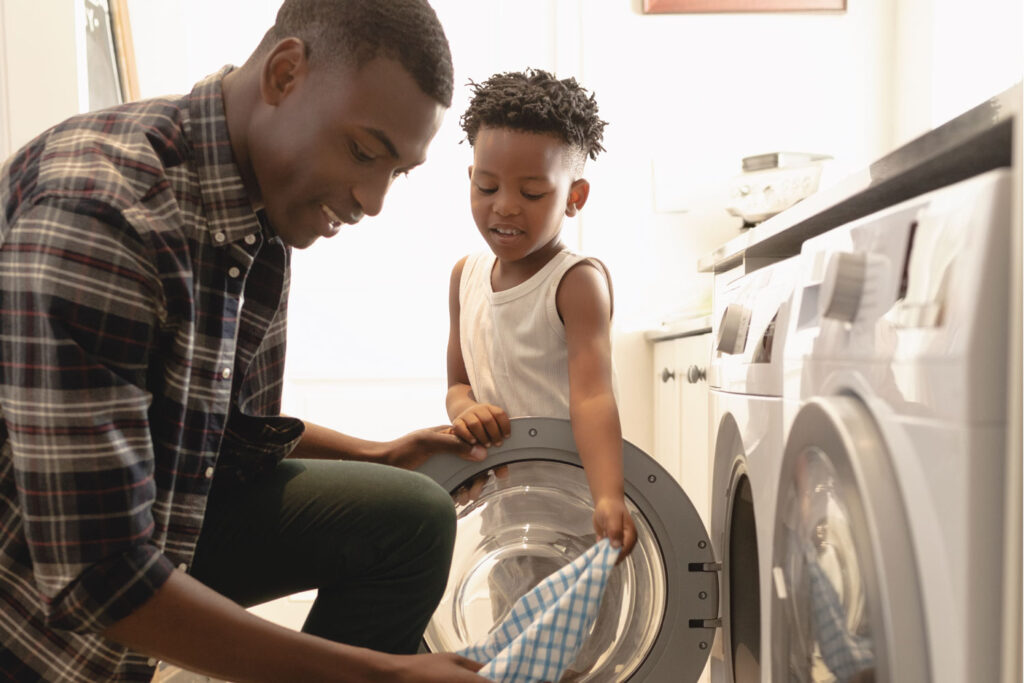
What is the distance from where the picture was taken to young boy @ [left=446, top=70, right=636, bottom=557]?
4.85 feet

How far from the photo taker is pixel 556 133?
60.1 inches

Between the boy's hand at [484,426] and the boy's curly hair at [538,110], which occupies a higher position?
the boy's curly hair at [538,110]

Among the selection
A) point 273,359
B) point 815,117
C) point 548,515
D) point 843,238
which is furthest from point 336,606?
point 815,117

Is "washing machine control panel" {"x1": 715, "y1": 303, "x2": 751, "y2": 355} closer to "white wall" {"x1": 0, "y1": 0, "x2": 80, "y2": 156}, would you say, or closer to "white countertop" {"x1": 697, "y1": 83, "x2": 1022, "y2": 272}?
"white countertop" {"x1": 697, "y1": 83, "x2": 1022, "y2": 272}

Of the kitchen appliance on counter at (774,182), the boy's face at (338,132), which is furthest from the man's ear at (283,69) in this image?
the kitchen appliance on counter at (774,182)

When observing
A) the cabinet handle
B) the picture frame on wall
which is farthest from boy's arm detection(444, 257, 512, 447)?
the picture frame on wall

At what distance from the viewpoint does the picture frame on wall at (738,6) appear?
2.77m

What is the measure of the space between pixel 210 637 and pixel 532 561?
753mm

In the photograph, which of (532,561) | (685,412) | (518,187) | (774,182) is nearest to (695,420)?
(685,412)

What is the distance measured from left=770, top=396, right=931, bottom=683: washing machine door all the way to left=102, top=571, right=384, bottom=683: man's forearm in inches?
17.1

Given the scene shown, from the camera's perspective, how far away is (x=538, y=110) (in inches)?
59.3

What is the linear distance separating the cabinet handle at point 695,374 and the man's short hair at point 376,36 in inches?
48.8

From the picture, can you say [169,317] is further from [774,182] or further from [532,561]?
[774,182]

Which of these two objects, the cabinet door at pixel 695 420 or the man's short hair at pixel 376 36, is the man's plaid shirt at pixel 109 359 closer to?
the man's short hair at pixel 376 36
